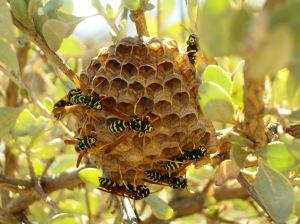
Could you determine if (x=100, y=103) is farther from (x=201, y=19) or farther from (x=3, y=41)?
(x=201, y=19)

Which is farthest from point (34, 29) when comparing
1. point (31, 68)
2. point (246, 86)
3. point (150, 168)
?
point (31, 68)

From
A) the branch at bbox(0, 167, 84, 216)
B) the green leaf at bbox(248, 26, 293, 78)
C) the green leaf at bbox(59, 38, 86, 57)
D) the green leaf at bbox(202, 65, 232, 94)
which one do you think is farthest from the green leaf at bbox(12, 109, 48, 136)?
the green leaf at bbox(248, 26, 293, 78)

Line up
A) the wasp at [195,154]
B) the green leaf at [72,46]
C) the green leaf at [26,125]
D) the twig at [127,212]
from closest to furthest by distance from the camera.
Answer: the wasp at [195,154], the twig at [127,212], the green leaf at [26,125], the green leaf at [72,46]

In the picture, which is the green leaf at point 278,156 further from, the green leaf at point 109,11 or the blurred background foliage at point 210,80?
the green leaf at point 109,11

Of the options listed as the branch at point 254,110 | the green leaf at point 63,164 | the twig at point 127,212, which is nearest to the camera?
the branch at point 254,110

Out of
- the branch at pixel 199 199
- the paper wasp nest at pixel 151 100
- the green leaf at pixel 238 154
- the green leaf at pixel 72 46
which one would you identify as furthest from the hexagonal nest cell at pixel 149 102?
the branch at pixel 199 199

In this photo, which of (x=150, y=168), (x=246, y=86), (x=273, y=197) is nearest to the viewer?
(x=246, y=86)
